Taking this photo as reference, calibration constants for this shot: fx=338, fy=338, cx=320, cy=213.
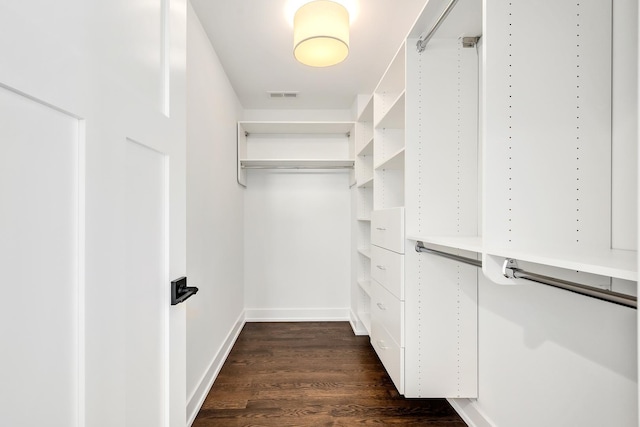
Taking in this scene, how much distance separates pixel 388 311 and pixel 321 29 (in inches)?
62.5

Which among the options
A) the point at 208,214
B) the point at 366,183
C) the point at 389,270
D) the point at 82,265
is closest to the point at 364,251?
the point at 366,183

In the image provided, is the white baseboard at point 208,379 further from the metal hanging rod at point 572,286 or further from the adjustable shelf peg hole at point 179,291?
the metal hanging rod at point 572,286

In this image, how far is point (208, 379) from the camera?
2.17 m

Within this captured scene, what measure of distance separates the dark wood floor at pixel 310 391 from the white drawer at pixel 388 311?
44cm

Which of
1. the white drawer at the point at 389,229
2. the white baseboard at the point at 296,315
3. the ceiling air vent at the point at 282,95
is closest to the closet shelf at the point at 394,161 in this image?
the white drawer at the point at 389,229

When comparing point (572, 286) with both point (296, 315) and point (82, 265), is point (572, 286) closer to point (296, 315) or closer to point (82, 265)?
point (82, 265)

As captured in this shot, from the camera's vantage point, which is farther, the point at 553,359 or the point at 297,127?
the point at 297,127

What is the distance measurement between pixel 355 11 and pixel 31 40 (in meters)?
1.90

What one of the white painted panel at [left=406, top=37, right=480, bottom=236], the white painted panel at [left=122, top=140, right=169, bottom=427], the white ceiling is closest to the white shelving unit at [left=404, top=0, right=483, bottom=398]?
the white painted panel at [left=406, top=37, right=480, bottom=236]

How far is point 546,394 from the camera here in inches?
51.3

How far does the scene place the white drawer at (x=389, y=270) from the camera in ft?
5.74

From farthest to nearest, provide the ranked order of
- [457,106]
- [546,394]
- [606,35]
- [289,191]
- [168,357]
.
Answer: [289,191], [457,106], [546,394], [606,35], [168,357]

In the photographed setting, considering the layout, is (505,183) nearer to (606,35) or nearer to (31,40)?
(606,35)

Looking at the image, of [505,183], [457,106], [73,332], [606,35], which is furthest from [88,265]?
[457,106]
